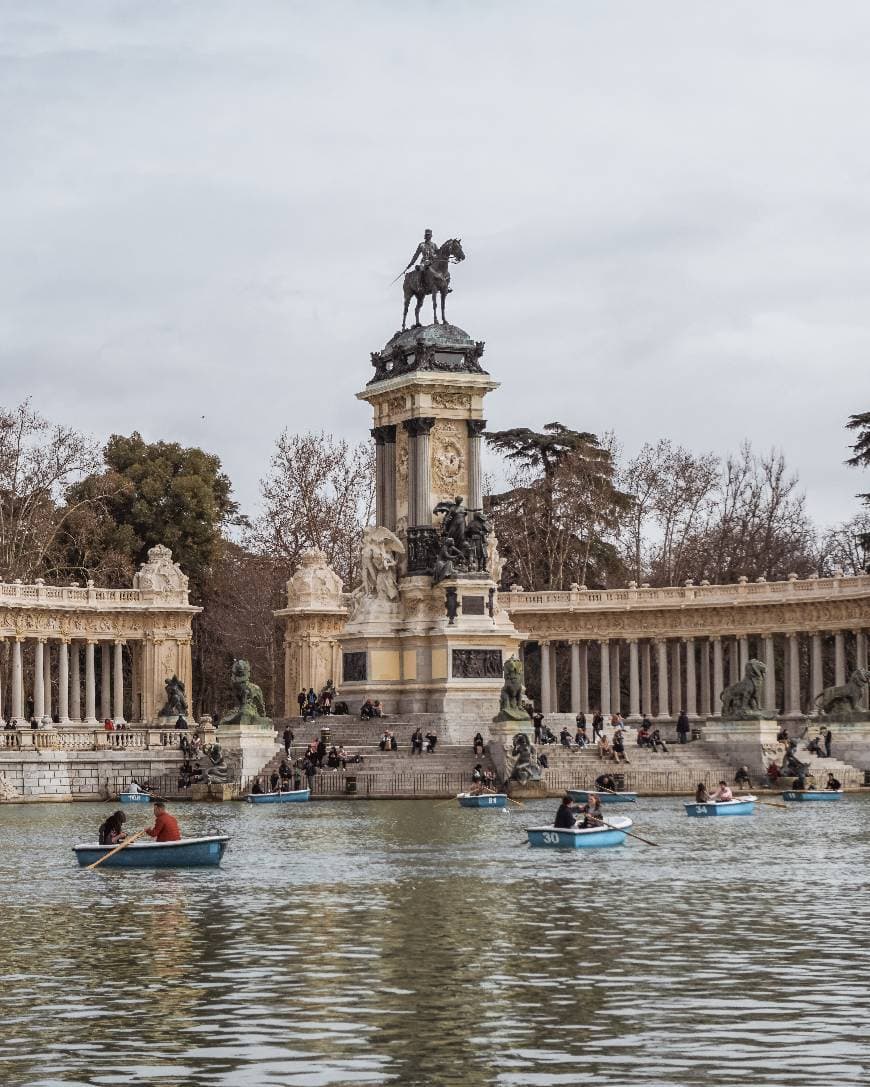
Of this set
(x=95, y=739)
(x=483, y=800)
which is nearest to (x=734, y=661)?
(x=95, y=739)

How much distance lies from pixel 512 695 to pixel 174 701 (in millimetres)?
19319

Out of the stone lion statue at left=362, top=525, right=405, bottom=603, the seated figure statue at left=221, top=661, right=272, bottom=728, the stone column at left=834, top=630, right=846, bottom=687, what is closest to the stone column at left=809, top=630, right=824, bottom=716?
the stone column at left=834, top=630, right=846, bottom=687

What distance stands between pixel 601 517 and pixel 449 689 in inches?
1201

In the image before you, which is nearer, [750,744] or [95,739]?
[750,744]

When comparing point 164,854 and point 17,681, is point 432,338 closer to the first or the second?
point 17,681

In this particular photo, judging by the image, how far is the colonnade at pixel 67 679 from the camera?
8181 centimetres

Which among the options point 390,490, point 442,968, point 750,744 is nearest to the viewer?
point 442,968

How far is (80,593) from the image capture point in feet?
275

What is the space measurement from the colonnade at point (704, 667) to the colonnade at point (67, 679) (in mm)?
16297

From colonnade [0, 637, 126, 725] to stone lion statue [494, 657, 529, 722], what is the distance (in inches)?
847

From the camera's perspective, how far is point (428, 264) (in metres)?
73.4

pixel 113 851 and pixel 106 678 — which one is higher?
pixel 106 678

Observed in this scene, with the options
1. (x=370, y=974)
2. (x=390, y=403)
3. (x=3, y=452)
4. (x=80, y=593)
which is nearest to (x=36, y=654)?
(x=80, y=593)

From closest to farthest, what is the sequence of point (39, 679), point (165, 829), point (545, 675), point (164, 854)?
point (164, 854), point (165, 829), point (39, 679), point (545, 675)
